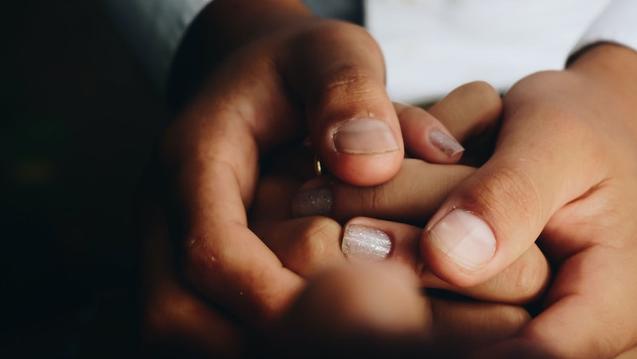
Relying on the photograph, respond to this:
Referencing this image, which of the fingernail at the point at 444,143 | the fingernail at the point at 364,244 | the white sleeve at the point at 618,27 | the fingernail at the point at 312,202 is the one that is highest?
the white sleeve at the point at 618,27

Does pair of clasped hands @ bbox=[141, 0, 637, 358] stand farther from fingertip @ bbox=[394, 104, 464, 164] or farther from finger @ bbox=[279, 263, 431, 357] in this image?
finger @ bbox=[279, 263, 431, 357]

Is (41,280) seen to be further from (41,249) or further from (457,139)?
(457,139)

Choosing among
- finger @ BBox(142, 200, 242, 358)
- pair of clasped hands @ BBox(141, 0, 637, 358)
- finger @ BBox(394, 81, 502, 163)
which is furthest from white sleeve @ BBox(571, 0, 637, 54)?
finger @ BBox(142, 200, 242, 358)

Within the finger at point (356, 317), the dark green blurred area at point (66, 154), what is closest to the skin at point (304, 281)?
the finger at point (356, 317)

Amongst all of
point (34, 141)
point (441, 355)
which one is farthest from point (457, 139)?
point (34, 141)

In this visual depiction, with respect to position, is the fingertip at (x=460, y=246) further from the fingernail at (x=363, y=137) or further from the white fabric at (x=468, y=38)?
the white fabric at (x=468, y=38)

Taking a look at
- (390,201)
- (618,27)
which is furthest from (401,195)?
(618,27)
